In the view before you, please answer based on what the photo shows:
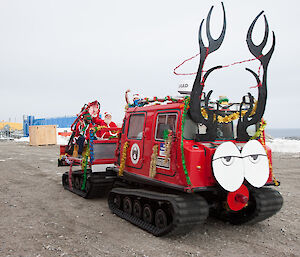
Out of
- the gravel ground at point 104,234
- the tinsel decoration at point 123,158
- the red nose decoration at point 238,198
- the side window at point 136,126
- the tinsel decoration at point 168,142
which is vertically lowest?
the gravel ground at point 104,234

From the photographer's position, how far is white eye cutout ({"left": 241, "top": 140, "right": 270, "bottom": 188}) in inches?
221

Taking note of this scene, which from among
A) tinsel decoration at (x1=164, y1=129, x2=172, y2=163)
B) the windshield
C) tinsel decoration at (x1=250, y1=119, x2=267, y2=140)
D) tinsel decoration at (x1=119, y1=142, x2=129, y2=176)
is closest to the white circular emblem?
tinsel decoration at (x1=119, y1=142, x2=129, y2=176)

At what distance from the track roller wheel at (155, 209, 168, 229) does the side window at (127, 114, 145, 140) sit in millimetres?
1758

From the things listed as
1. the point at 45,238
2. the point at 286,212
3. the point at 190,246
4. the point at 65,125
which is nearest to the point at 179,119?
the point at 190,246

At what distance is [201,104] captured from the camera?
595cm

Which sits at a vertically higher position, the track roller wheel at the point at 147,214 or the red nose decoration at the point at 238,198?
the red nose decoration at the point at 238,198

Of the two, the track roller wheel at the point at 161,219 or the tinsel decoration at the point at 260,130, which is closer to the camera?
the track roller wheel at the point at 161,219

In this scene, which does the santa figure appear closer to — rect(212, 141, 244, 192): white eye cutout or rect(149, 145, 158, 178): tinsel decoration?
rect(149, 145, 158, 178): tinsel decoration

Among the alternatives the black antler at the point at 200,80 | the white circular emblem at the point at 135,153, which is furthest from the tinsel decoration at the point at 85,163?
the black antler at the point at 200,80

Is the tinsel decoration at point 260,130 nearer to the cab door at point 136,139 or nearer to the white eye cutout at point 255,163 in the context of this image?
the white eye cutout at point 255,163

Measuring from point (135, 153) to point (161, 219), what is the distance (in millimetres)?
1707

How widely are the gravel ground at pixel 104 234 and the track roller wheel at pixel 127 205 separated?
281 mm

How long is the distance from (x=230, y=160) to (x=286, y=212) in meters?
3.28

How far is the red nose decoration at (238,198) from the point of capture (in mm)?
5668
